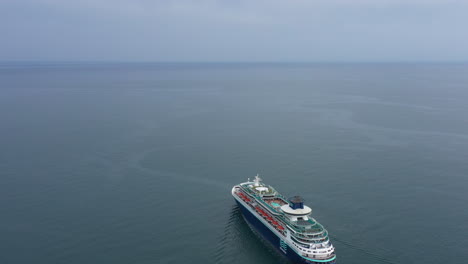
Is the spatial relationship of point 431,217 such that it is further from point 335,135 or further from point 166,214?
point 335,135

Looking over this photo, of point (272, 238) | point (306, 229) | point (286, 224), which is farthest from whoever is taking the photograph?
point (272, 238)

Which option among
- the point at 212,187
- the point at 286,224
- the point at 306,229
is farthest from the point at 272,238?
the point at 212,187

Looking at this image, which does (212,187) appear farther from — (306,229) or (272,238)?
(306,229)

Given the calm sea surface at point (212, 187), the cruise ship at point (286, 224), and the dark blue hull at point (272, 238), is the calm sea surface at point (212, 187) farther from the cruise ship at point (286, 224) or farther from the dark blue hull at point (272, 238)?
the cruise ship at point (286, 224)

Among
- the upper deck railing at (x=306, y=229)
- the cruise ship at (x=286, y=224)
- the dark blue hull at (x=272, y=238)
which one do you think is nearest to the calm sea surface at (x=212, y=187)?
the dark blue hull at (x=272, y=238)

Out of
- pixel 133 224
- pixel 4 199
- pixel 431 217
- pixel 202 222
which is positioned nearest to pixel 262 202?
pixel 202 222

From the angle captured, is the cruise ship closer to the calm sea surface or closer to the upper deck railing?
the upper deck railing

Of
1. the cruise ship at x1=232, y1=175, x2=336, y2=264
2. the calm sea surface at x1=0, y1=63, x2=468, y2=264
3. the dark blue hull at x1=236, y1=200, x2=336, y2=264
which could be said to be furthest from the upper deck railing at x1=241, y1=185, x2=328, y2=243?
the calm sea surface at x1=0, y1=63, x2=468, y2=264
